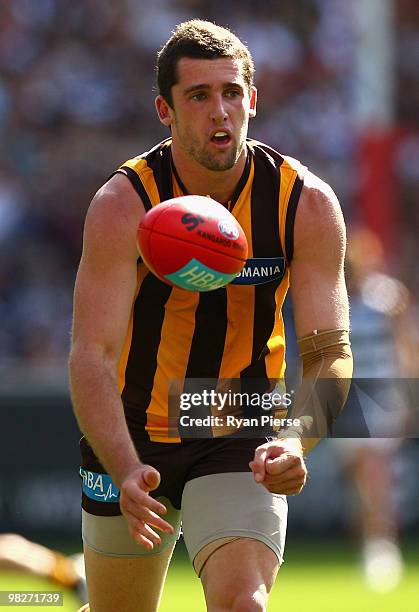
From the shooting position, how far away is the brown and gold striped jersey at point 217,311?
193 inches

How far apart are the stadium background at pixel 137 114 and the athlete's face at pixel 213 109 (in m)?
7.52

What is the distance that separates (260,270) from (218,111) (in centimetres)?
64

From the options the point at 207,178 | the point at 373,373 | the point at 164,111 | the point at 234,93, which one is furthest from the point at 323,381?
the point at 373,373

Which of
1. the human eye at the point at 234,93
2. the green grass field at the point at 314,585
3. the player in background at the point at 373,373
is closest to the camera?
the human eye at the point at 234,93

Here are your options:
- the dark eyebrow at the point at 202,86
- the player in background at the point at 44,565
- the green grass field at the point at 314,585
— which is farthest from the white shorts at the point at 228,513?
the green grass field at the point at 314,585

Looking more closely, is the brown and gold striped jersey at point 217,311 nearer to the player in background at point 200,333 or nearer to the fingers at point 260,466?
the player in background at point 200,333

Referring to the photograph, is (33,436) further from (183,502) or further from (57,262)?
(183,502)

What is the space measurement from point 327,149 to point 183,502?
9733 millimetres

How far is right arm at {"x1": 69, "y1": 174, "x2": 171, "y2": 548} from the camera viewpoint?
4.57 metres

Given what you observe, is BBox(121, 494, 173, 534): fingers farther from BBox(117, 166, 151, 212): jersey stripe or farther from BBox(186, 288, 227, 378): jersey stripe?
→ BBox(117, 166, 151, 212): jersey stripe

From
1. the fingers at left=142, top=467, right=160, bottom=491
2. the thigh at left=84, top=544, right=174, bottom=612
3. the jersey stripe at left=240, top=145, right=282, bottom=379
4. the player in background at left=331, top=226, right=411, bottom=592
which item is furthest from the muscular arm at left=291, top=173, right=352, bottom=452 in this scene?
the player in background at left=331, top=226, right=411, bottom=592

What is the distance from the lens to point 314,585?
30.0 ft

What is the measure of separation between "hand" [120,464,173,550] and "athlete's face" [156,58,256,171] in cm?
127

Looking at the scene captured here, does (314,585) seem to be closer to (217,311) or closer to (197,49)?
(217,311)
